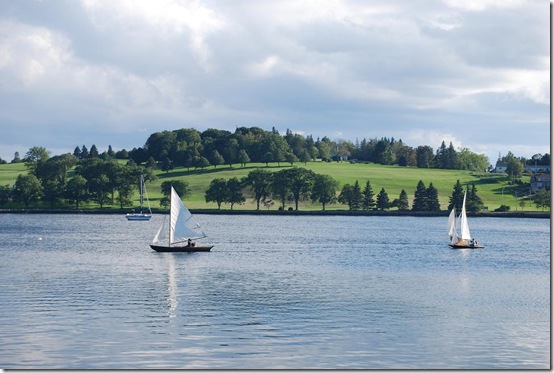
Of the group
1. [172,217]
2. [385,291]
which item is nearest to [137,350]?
[385,291]

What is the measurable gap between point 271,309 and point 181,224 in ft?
152

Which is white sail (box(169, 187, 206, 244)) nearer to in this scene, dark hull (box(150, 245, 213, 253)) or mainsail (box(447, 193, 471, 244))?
dark hull (box(150, 245, 213, 253))

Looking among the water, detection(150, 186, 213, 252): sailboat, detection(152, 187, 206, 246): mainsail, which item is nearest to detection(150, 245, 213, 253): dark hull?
detection(150, 186, 213, 252): sailboat

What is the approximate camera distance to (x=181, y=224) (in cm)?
10288

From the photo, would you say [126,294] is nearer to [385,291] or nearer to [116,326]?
[116,326]

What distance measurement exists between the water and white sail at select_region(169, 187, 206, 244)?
8.73 feet

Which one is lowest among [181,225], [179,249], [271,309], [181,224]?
[271,309]

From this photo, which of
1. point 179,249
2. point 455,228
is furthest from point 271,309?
point 455,228

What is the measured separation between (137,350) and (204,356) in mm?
3620

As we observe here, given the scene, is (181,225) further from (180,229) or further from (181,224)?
(180,229)

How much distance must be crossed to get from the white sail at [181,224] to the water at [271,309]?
2662mm

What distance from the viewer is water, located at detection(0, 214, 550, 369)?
43031mm

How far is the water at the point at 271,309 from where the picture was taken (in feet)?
141

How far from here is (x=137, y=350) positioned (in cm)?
4378
